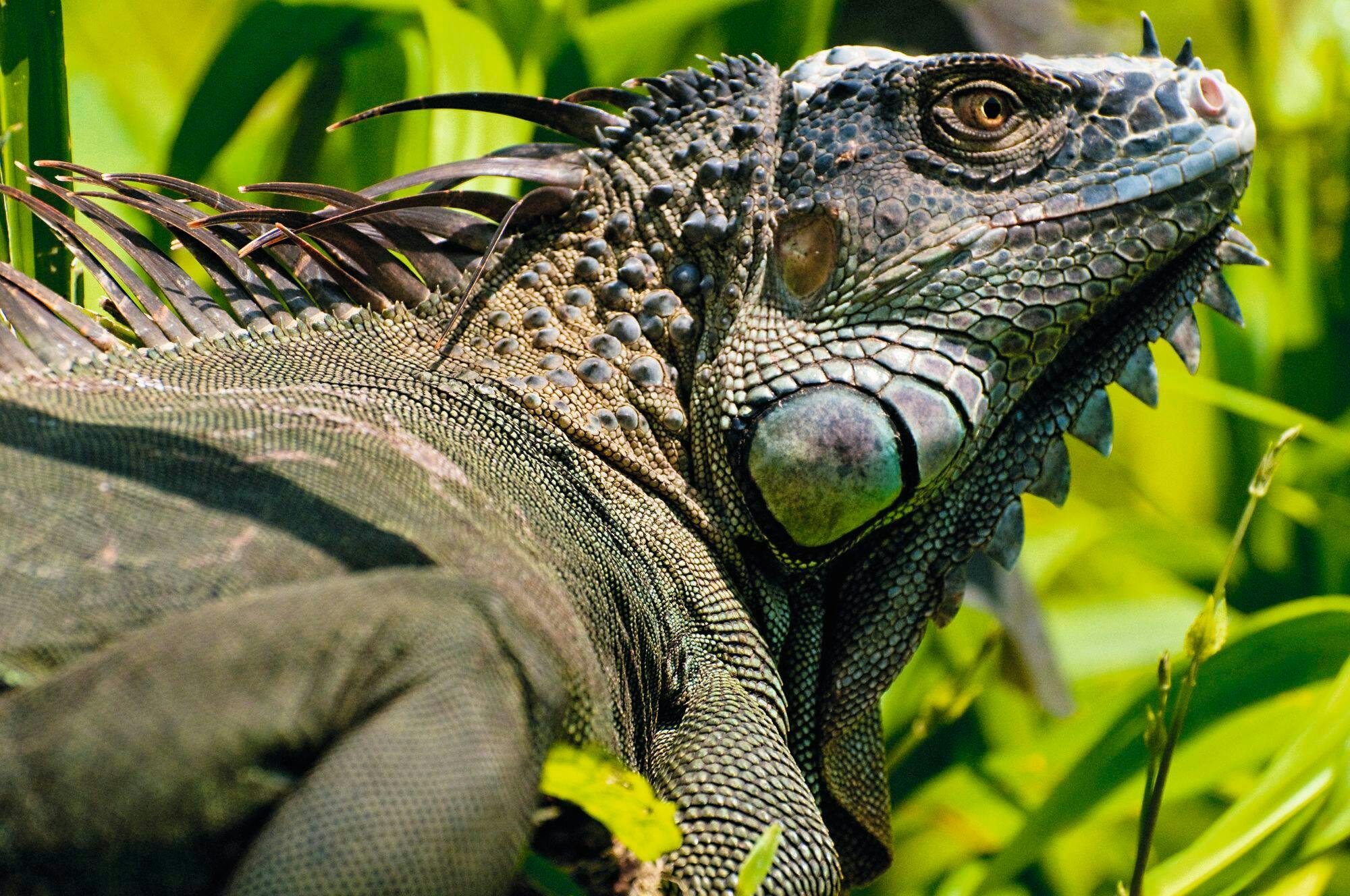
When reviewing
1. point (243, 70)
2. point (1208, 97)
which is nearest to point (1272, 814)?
point (1208, 97)

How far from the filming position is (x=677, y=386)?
2148mm

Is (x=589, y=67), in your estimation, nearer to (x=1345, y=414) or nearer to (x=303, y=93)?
(x=303, y=93)

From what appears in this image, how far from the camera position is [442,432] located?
1.81 meters

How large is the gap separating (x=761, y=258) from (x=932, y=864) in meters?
2.32

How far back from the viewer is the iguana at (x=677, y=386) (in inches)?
59.7

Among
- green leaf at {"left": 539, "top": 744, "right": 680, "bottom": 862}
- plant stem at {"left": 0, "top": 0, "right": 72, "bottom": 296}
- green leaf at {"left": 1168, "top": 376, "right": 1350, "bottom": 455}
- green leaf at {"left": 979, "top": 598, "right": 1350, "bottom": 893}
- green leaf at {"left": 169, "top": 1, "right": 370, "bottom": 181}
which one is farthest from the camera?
green leaf at {"left": 1168, "top": 376, "right": 1350, "bottom": 455}

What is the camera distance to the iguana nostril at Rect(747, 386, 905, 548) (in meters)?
1.99

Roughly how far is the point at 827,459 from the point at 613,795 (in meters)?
0.77

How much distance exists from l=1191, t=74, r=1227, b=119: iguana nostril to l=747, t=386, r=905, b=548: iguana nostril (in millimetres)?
847

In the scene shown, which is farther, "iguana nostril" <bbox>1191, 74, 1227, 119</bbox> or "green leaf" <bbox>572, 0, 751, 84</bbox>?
"green leaf" <bbox>572, 0, 751, 84</bbox>

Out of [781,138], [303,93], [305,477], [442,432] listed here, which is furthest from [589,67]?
[305,477]

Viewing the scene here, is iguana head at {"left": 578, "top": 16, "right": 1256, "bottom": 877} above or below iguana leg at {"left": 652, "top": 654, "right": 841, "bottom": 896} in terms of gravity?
above

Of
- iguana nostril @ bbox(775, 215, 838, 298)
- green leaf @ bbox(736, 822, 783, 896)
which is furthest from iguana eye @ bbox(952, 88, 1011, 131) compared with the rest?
green leaf @ bbox(736, 822, 783, 896)

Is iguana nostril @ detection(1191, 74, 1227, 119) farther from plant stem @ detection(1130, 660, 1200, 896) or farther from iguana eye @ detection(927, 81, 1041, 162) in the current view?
plant stem @ detection(1130, 660, 1200, 896)
